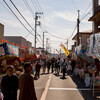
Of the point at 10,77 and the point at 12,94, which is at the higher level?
the point at 10,77

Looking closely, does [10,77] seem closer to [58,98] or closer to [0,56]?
[58,98]

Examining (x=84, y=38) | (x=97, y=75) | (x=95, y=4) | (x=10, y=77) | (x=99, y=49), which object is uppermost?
(x=95, y=4)

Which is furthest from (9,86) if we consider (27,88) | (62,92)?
(62,92)

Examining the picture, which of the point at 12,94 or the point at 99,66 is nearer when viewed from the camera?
the point at 12,94

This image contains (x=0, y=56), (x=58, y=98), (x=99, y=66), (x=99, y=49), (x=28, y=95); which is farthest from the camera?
(x=0, y=56)

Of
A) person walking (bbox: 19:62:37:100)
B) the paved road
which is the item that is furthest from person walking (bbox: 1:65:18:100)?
the paved road

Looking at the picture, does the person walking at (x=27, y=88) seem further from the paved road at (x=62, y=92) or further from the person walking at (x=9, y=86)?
the paved road at (x=62, y=92)

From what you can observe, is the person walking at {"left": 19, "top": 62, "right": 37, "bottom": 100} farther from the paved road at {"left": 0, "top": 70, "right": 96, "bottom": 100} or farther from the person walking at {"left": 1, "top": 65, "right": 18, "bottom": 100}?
the paved road at {"left": 0, "top": 70, "right": 96, "bottom": 100}

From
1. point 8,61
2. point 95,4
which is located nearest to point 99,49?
point 8,61

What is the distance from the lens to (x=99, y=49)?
29.3 feet

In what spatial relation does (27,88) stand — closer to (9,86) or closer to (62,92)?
(9,86)

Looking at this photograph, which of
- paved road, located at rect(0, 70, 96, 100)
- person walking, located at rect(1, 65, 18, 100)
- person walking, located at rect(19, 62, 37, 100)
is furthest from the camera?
paved road, located at rect(0, 70, 96, 100)

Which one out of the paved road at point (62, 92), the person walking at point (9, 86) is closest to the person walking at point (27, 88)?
the person walking at point (9, 86)

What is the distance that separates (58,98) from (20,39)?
36.7 m
